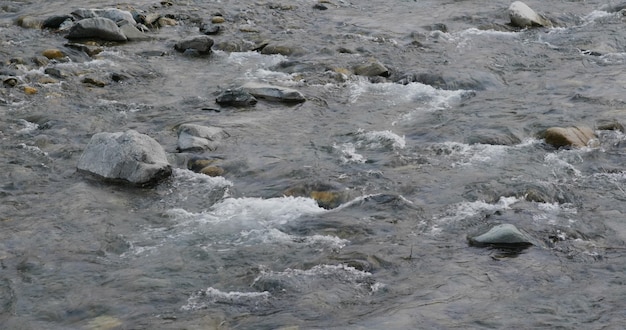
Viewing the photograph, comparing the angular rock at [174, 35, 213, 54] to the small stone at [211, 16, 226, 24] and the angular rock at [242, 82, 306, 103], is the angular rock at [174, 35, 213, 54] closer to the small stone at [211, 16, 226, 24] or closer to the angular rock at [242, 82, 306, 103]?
the small stone at [211, 16, 226, 24]

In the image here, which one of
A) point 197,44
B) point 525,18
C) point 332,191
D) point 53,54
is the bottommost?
point 53,54

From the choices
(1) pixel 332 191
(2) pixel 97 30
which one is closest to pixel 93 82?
(2) pixel 97 30

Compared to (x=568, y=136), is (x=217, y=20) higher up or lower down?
lower down

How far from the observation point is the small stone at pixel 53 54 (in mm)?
12680

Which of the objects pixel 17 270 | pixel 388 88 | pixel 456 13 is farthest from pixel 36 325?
pixel 456 13

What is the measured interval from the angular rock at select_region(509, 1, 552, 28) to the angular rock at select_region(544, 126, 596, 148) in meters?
5.41

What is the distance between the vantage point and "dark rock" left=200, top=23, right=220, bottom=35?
14680 mm

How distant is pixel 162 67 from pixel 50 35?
2.51 metres

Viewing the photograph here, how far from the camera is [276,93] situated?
446 inches

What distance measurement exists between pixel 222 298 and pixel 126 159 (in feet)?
9.57

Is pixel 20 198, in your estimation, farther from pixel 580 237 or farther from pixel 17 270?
pixel 580 237

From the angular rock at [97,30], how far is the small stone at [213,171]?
18.7 feet

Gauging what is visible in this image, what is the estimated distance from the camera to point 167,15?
1570 centimetres

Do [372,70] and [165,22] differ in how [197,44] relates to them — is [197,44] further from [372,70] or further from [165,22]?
[372,70]
